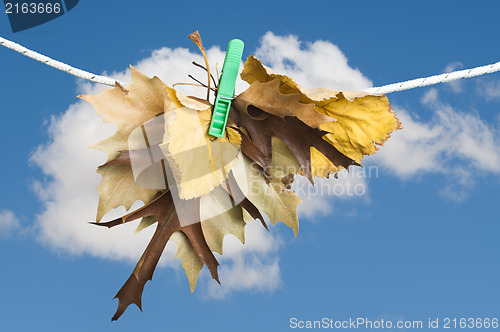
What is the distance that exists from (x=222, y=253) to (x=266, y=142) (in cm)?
18

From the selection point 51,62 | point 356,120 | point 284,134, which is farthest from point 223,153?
point 51,62

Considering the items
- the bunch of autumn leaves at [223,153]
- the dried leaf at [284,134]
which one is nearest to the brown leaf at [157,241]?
the bunch of autumn leaves at [223,153]

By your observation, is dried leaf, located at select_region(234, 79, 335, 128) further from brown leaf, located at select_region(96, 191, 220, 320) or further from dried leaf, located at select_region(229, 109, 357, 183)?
brown leaf, located at select_region(96, 191, 220, 320)

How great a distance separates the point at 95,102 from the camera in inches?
23.0

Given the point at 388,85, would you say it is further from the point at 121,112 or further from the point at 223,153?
the point at 121,112

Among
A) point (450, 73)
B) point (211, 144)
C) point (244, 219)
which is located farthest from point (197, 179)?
point (450, 73)

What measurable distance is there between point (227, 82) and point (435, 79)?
0.38 m

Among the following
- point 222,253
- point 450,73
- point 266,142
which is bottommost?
point 222,253

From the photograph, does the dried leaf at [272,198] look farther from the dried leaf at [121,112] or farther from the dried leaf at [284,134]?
the dried leaf at [121,112]

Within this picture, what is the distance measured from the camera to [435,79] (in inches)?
30.3

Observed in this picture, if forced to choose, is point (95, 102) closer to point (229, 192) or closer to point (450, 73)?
point (229, 192)

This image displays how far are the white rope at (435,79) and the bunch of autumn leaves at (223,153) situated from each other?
49 millimetres

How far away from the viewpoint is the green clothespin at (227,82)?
602 mm

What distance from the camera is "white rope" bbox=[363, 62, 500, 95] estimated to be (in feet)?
2.33
